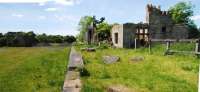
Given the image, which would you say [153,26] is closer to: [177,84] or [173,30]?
[173,30]

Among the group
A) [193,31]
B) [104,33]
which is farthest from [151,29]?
[104,33]

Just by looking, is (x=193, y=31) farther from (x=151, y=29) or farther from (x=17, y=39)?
(x=17, y=39)

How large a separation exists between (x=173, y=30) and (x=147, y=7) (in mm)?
3980

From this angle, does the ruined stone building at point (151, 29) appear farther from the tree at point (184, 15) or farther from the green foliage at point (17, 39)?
the green foliage at point (17, 39)

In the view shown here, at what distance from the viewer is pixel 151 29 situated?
37.7 m

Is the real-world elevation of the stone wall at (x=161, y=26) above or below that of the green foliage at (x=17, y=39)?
above

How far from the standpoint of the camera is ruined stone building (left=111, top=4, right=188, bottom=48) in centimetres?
3666

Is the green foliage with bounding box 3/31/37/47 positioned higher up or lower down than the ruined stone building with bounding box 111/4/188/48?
lower down

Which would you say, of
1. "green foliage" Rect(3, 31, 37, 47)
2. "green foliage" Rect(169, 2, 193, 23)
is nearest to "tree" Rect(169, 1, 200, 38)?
"green foliage" Rect(169, 2, 193, 23)

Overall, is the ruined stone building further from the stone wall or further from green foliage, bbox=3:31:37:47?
green foliage, bbox=3:31:37:47

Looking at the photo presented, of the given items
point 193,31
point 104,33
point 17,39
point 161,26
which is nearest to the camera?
point 161,26

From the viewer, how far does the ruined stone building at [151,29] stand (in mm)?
36656

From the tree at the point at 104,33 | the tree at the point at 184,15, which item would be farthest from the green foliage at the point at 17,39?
the tree at the point at 184,15

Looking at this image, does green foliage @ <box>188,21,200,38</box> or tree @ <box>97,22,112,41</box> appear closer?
green foliage @ <box>188,21,200,38</box>
